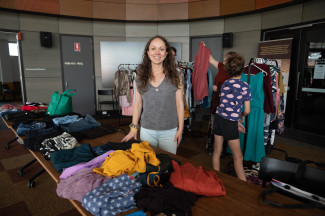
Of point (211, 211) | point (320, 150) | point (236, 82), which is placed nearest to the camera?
point (211, 211)

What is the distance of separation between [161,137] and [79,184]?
0.84 m

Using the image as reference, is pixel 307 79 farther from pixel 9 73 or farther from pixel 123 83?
pixel 9 73

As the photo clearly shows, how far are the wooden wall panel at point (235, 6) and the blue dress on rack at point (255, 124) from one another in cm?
330

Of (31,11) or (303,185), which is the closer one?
(303,185)

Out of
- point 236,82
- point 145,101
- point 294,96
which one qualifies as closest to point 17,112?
point 145,101

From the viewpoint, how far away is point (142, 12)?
21.0 feet

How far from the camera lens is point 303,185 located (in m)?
1.17

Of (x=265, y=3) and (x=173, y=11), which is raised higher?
(x=173, y=11)

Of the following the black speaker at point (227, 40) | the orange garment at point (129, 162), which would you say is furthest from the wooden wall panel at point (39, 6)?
the orange garment at point (129, 162)

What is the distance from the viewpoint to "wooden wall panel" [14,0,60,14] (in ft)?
17.3

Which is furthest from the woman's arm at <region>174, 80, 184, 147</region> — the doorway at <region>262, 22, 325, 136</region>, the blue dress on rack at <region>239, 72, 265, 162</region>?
the doorway at <region>262, 22, 325, 136</region>

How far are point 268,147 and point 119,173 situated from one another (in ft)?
9.21

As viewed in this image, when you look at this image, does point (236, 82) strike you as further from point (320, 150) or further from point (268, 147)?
point (320, 150)

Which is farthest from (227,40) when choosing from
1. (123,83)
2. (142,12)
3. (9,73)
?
(9,73)
